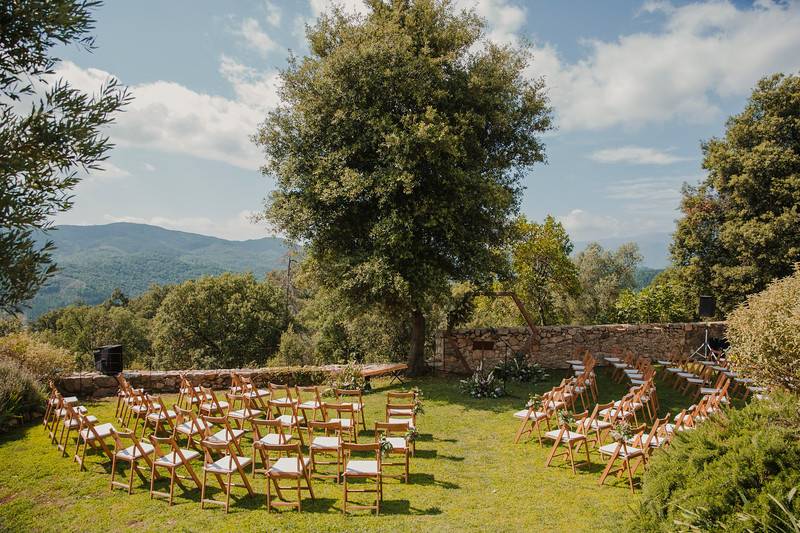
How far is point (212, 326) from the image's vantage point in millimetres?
30781

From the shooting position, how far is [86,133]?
3.54m

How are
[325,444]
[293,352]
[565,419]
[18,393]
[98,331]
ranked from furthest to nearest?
[98,331]
[293,352]
[18,393]
[565,419]
[325,444]

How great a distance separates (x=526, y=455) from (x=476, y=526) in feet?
9.20

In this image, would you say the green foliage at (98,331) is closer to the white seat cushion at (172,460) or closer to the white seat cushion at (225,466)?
the white seat cushion at (172,460)

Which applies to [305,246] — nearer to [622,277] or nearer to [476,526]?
[476,526]

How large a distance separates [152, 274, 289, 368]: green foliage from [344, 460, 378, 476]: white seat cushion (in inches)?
1026

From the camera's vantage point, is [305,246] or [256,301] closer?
[305,246]

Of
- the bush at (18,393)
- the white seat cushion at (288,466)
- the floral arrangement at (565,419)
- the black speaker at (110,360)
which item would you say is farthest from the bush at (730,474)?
the black speaker at (110,360)

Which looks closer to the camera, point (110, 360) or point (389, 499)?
point (389, 499)

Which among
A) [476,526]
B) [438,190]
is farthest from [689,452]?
[438,190]

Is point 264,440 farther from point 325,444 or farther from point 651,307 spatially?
point 651,307

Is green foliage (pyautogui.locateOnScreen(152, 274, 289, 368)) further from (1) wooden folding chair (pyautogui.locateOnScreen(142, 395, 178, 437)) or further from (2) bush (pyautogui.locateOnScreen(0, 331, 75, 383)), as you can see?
(1) wooden folding chair (pyautogui.locateOnScreen(142, 395, 178, 437))

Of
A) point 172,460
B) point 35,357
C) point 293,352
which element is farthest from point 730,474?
point 293,352

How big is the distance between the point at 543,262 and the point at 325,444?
16404mm
